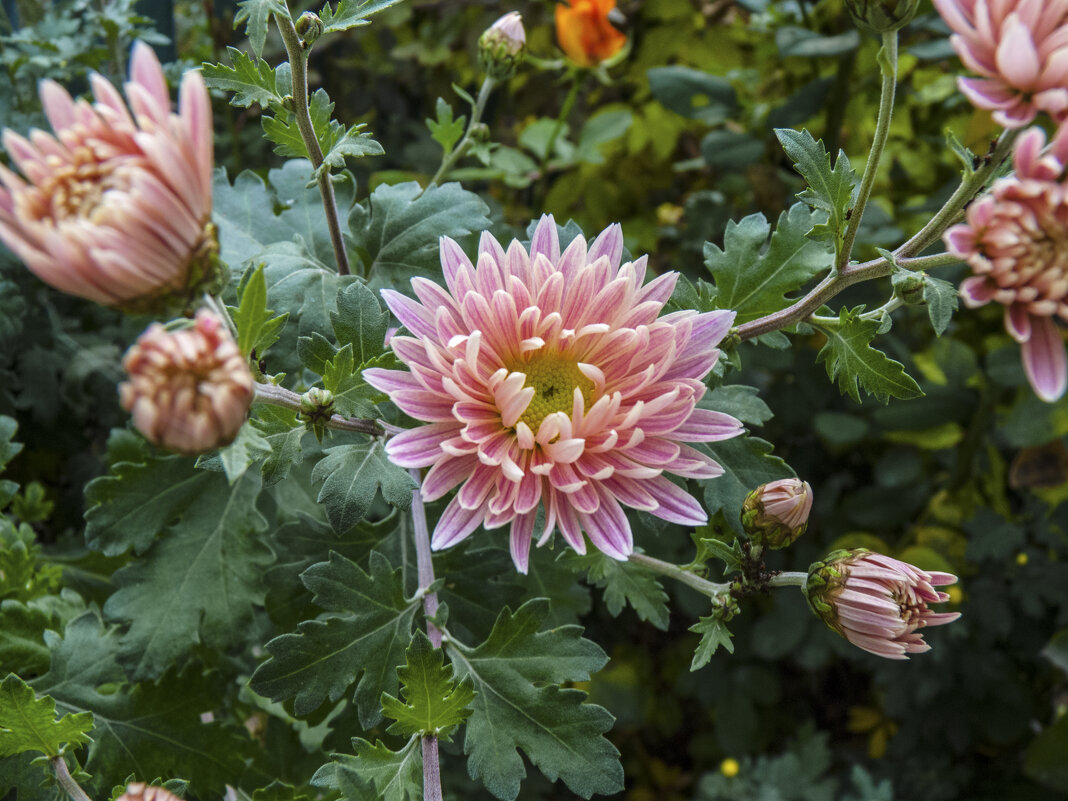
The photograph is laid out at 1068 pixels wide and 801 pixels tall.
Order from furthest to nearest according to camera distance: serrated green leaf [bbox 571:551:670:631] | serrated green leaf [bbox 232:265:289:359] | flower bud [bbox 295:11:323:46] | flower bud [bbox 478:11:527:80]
Result: flower bud [bbox 478:11:527:80], serrated green leaf [bbox 571:551:670:631], flower bud [bbox 295:11:323:46], serrated green leaf [bbox 232:265:289:359]

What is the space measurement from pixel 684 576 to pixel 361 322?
30 centimetres

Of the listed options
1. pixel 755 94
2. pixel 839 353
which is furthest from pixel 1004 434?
pixel 839 353

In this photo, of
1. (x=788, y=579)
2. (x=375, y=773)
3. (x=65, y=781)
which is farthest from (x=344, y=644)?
(x=788, y=579)

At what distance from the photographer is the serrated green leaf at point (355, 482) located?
582mm

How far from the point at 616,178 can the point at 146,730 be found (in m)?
1.14

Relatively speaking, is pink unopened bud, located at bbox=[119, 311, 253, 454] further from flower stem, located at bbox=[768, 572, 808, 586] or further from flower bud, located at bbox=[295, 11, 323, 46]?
flower stem, located at bbox=[768, 572, 808, 586]

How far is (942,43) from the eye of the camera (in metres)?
1.20

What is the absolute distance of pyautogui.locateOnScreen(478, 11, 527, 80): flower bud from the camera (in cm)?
85

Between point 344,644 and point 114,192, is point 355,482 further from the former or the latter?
point 114,192

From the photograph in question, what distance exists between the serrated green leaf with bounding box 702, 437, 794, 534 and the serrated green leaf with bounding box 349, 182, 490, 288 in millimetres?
278

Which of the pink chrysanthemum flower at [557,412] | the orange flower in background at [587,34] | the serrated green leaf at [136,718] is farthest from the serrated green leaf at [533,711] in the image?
the orange flower in background at [587,34]

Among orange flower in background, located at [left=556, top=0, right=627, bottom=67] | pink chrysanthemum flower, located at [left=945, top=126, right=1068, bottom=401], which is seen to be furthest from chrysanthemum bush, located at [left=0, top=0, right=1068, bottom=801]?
orange flower in background, located at [left=556, top=0, right=627, bottom=67]

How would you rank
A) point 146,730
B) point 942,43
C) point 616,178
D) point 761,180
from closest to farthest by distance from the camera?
point 146,730 → point 942,43 → point 761,180 → point 616,178

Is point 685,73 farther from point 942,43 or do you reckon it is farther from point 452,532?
point 452,532
